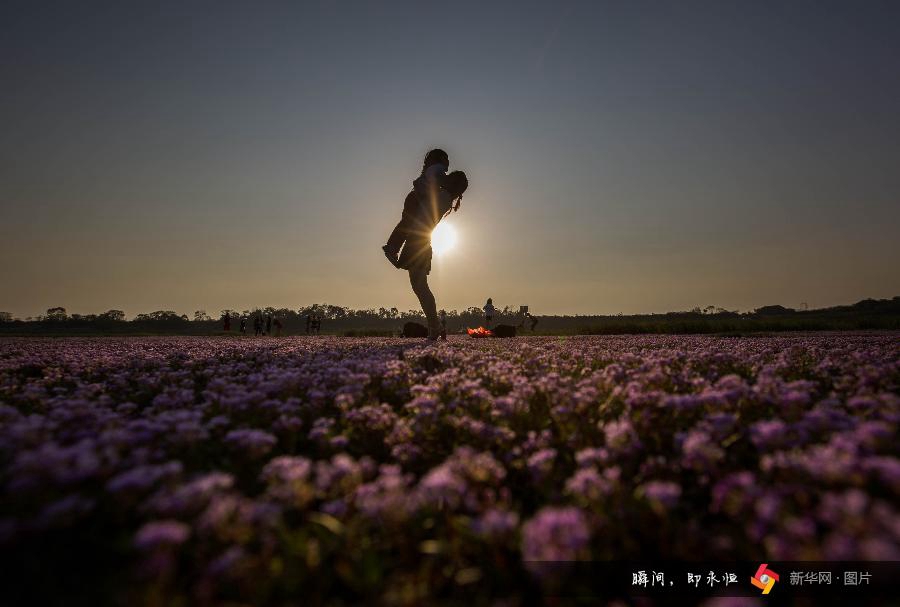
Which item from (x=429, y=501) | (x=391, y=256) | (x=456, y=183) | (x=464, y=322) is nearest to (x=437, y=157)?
(x=456, y=183)

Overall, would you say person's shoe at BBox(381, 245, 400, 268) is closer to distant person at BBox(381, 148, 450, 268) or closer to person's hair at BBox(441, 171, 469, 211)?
distant person at BBox(381, 148, 450, 268)

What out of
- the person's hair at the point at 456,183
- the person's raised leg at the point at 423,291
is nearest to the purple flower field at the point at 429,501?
the person's raised leg at the point at 423,291

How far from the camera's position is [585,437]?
11.9 ft

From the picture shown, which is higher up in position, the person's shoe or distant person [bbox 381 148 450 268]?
distant person [bbox 381 148 450 268]

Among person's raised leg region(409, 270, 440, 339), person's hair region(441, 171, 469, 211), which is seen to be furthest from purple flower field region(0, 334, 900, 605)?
person's hair region(441, 171, 469, 211)

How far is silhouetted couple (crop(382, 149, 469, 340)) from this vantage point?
1369 centimetres

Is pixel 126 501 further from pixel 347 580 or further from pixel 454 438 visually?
pixel 454 438

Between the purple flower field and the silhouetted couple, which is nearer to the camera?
the purple flower field

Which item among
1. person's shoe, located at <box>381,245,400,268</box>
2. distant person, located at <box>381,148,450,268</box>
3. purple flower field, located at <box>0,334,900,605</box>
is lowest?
purple flower field, located at <box>0,334,900,605</box>

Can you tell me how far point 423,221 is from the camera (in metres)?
13.9

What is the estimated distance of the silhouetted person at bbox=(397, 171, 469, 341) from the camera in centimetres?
1381

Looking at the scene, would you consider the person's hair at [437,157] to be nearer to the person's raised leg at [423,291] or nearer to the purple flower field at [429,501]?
the person's raised leg at [423,291]

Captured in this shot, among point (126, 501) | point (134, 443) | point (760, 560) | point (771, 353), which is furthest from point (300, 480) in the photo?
point (771, 353)

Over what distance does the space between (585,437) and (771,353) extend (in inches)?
282
